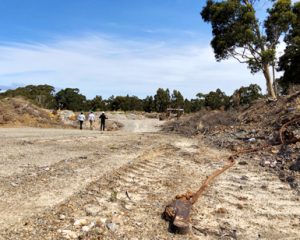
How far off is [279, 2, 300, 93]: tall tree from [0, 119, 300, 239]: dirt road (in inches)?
621

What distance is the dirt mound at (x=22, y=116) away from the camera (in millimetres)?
24734

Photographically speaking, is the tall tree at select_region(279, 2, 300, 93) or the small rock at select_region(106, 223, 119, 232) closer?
the small rock at select_region(106, 223, 119, 232)

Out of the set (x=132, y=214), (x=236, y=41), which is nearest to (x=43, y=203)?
(x=132, y=214)

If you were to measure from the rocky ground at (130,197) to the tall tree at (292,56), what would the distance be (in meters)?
15.1

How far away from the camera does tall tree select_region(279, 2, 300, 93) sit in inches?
867

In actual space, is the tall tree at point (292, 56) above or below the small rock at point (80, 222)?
above

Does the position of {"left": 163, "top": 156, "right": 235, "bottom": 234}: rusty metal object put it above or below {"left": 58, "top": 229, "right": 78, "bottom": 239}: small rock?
above

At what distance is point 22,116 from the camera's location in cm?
2644

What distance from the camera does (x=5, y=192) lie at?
5.38 meters

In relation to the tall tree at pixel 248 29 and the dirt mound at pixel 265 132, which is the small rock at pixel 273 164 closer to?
the dirt mound at pixel 265 132

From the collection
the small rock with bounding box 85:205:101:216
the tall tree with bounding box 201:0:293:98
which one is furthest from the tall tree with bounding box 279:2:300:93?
the small rock with bounding box 85:205:101:216

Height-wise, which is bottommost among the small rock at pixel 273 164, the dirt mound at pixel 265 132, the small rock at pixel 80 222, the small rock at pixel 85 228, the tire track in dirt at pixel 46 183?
the small rock at pixel 85 228

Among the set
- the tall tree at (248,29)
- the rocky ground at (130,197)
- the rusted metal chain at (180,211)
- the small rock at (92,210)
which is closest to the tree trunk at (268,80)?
the tall tree at (248,29)

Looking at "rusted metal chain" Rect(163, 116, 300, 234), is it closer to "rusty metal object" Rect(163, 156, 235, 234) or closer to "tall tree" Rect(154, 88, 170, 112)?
"rusty metal object" Rect(163, 156, 235, 234)
